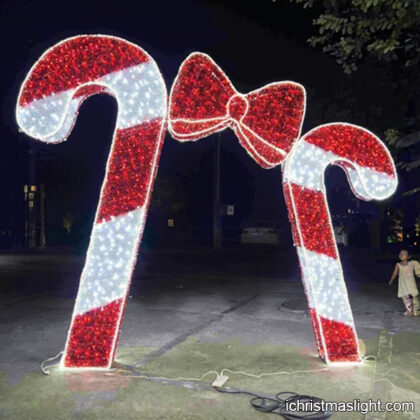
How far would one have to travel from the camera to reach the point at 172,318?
29.3ft

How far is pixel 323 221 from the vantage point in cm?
606

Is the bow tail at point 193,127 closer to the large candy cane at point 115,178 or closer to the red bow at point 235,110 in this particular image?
the red bow at point 235,110

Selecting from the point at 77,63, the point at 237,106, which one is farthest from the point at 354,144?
the point at 77,63

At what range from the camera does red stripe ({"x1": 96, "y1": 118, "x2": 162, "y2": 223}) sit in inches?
224

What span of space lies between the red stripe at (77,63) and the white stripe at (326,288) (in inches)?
124

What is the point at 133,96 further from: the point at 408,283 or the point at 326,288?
the point at 408,283

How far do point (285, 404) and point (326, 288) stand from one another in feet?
5.65

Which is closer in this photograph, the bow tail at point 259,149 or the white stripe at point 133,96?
the white stripe at point 133,96

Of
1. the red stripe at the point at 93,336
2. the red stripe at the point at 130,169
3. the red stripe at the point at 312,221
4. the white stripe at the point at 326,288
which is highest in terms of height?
the red stripe at the point at 130,169

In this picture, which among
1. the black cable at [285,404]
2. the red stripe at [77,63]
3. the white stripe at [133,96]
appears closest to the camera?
the black cable at [285,404]

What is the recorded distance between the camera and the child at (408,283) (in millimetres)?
9078

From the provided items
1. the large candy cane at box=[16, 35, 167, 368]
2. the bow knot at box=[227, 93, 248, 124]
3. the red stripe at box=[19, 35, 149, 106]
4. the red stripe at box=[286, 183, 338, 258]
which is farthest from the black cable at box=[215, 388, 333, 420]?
the red stripe at box=[19, 35, 149, 106]

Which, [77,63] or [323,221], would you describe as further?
[323,221]

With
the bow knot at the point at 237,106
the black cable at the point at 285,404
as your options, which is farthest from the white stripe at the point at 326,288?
the bow knot at the point at 237,106
